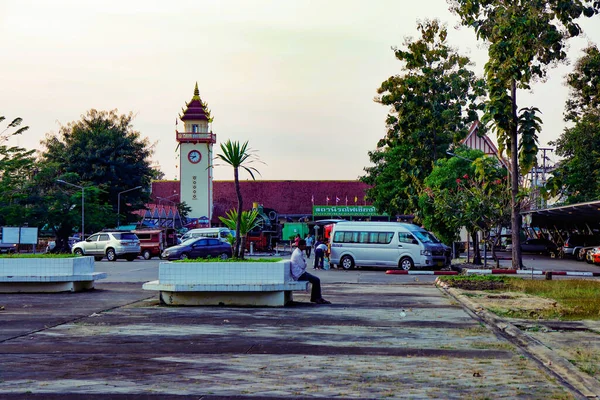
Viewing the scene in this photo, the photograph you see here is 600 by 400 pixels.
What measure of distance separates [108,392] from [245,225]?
11738 mm

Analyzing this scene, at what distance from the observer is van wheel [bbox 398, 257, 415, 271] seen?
38156 millimetres

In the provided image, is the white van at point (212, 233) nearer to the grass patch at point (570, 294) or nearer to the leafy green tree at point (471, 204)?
the leafy green tree at point (471, 204)

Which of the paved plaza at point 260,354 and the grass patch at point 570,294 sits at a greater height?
the grass patch at point 570,294

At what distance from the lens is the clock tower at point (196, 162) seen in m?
109

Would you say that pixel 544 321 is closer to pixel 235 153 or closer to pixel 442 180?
pixel 235 153

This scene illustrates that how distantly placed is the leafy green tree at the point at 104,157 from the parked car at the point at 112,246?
26.5 m

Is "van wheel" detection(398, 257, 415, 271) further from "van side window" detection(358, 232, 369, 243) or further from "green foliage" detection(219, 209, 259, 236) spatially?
"green foliage" detection(219, 209, 259, 236)

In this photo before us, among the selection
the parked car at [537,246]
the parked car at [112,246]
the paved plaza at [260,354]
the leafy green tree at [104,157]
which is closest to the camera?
the paved plaza at [260,354]

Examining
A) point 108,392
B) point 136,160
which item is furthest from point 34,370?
point 136,160

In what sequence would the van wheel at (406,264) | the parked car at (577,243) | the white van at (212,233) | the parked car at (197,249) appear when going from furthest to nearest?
the parked car at (577,243) < the white van at (212,233) < the parked car at (197,249) < the van wheel at (406,264)

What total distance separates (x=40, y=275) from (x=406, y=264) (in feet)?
61.8

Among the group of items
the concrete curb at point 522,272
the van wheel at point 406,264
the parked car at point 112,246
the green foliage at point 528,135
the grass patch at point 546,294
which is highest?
the green foliage at point 528,135

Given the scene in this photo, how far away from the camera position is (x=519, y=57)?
109ft

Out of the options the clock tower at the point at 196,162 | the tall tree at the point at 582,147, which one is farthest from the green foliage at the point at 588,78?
the clock tower at the point at 196,162
